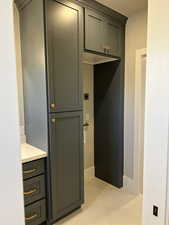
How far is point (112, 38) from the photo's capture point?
2.33m

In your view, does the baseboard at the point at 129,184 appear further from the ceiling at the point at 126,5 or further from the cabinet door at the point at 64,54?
the ceiling at the point at 126,5

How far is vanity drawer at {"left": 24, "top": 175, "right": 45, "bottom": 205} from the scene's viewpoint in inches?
66.2

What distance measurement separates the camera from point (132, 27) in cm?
243

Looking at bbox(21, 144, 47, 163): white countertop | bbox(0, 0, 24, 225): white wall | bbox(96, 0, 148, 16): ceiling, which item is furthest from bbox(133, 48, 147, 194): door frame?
bbox(0, 0, 24, 225): white wall

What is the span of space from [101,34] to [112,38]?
0.23m

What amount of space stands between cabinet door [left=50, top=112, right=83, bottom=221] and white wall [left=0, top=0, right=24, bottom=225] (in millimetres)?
1133

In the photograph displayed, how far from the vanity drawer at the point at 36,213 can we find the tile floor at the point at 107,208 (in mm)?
269

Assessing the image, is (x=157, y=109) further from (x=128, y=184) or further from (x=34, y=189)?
(x=128, y=184)

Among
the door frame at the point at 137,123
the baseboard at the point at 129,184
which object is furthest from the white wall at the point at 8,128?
the baseboard at the point at 129,184

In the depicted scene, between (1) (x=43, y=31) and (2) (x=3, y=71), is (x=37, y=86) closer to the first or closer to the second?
(1) (x=43, y=31)

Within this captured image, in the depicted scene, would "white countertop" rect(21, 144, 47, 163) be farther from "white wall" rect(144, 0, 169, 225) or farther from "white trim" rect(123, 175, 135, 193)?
"white trim" rect(123, 175, 135, 193)

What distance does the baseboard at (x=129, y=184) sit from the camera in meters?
2.60

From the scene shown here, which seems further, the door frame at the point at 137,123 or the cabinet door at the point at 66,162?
the door frame at the point at 137,123

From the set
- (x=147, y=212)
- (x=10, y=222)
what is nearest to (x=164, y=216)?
(x=147, y=212)
